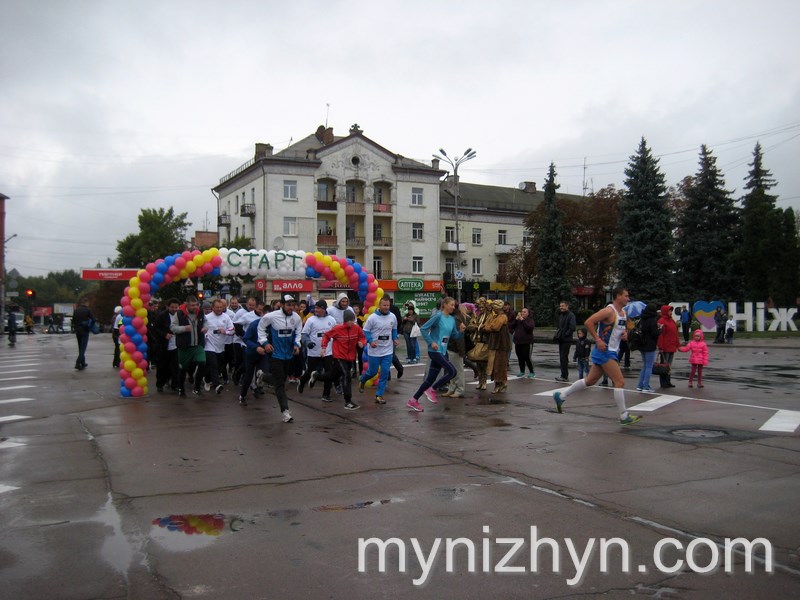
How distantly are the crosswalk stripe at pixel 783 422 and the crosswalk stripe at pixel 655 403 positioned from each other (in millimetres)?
1737

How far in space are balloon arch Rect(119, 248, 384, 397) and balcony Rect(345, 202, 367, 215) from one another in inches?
1657

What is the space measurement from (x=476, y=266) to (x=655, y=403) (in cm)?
5630

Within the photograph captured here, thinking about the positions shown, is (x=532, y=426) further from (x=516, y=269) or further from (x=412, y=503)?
(x=516, y=269)

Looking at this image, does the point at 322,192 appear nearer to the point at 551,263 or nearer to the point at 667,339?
the point at 551,263

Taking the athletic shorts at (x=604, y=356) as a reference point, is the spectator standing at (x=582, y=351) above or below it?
below

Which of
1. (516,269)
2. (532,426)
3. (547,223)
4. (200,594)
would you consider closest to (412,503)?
(200,594)

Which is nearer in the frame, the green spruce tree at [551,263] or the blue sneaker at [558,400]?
the blue sneaker at [558,400]

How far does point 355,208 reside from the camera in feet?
197

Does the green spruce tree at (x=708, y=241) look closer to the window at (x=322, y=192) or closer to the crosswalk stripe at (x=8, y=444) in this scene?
the window at (x=322, y=192)

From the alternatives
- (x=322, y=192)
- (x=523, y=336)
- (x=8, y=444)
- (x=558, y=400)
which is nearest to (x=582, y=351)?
(x=523, y=336)

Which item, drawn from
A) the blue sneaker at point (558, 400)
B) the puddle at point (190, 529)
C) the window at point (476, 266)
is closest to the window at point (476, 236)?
the window at point (476, 266)

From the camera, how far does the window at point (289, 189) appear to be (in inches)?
2264

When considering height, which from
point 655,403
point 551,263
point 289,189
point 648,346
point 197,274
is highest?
point 289,189

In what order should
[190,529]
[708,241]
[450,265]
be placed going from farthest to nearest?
[450,265] < [708,241] < [190,529]
